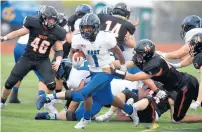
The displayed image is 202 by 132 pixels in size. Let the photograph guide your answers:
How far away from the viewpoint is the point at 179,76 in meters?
8.38

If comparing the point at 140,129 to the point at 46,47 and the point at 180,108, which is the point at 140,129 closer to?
the point at 180,108

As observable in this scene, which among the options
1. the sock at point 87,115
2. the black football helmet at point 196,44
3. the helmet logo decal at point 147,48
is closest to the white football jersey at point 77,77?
the sock at point 87,115

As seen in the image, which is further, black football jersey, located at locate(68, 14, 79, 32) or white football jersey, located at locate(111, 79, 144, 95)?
black football jersey, located at locate(68, 14, 79, 32)

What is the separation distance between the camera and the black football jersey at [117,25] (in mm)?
10586

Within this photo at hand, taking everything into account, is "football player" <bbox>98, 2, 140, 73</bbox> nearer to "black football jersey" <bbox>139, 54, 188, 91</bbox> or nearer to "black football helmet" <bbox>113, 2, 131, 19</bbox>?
"black football helmet" <bbox>113, 2, 131, 19</bbox>

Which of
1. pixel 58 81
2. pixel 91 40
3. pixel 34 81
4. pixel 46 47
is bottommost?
pixel 34 81

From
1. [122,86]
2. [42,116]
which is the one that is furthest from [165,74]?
[42,116]

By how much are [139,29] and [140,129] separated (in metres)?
19.5

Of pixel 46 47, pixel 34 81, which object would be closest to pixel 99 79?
pixel 46 47

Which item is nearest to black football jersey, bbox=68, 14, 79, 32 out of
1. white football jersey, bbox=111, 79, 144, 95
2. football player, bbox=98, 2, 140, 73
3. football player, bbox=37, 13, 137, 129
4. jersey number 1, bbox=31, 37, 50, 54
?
football player, bbox=98, 2, 140, 73

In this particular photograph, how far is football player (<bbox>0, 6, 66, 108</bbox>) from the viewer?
376 inches

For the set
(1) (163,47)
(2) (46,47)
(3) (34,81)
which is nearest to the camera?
(2) (46,47)

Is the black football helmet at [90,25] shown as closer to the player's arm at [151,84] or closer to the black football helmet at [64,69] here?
the player's arm at [151,84]

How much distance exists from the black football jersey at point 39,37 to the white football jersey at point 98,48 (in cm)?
148
